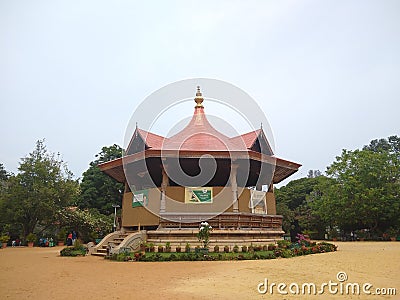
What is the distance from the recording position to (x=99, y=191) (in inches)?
1281

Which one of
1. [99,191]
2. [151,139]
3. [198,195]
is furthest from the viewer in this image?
[99,191]

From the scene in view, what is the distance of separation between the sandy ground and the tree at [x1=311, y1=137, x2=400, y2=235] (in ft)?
54.0

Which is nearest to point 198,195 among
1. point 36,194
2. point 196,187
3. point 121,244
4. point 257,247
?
point 196,187

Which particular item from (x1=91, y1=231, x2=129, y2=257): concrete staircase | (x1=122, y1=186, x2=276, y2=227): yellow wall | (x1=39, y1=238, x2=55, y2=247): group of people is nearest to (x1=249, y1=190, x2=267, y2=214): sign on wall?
(x1=122, y1=186, x2=276, y2=227): yellow wall

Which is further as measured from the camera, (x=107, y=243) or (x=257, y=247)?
(x=107, y=243)

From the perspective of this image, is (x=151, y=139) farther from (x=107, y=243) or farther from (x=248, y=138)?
(x=107, y=243)

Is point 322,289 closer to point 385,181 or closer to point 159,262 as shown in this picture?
point 159,262

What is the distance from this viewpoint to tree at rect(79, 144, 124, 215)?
31594mm

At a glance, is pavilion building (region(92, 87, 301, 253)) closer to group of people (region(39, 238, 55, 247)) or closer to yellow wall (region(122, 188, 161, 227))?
yellow wall (region(122, 188, 161, 227))

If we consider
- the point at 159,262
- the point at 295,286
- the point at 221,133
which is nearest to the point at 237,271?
the point at 295,286

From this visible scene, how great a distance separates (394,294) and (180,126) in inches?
644

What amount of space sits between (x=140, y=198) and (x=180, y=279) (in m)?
10.1

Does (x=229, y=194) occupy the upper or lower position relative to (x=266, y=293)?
upper

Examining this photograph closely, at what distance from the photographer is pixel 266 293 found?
6.93 metres
